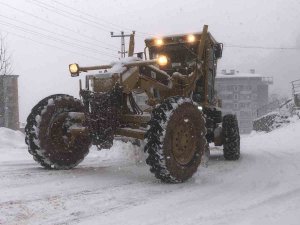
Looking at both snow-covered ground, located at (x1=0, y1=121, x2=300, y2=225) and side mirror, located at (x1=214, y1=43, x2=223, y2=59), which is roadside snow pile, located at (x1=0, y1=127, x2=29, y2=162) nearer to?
snow-covered ground, located at (x1=0, y1=121, x2=300, y2=225)

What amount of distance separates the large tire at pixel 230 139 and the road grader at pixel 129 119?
138cm

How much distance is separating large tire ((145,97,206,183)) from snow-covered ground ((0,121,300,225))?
21cm

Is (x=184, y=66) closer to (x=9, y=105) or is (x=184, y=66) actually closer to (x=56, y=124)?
(x=56, y=124)

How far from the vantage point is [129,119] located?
6695 mm

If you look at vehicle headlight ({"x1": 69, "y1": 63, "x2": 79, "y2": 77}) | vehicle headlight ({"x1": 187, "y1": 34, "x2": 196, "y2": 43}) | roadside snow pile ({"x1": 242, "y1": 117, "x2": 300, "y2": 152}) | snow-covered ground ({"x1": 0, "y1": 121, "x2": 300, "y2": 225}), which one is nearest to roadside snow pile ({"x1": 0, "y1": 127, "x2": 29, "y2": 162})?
snow-covered ground ({"x1": 0, "y1": 121, "x2": 300, "y2": 225})

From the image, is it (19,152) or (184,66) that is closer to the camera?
(184,66)

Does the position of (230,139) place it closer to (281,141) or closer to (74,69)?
(74,69)

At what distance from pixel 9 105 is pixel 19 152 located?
57.0 metres

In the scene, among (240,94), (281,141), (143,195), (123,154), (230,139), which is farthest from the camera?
(240,94)

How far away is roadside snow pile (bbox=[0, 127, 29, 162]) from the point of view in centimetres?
991

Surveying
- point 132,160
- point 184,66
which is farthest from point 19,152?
point 184,66

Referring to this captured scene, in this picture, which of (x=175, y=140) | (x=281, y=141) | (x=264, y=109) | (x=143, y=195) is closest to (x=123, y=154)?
(x=175, y=140)

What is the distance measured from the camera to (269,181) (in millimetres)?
6254

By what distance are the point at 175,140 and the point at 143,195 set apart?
47.5 inches
